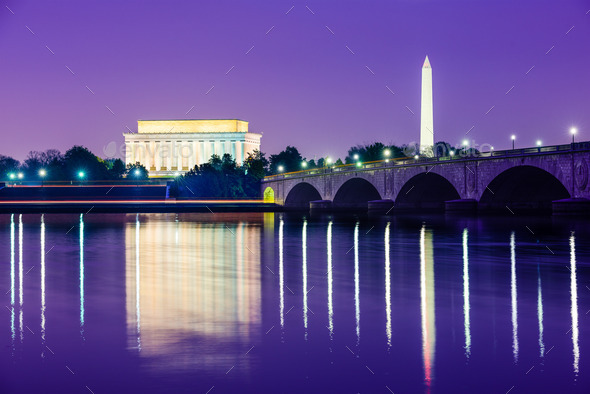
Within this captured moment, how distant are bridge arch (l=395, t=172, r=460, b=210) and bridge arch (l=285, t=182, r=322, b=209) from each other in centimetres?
2657

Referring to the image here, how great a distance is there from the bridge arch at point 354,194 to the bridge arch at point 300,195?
36.3 ft

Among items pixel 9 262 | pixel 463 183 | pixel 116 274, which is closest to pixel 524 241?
pixel 116 274

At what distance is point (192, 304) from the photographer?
15.8m

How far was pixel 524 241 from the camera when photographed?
115 ft

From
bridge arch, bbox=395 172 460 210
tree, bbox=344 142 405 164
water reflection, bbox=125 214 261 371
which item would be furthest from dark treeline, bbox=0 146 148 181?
water reflection, bbox=125 214 261 371

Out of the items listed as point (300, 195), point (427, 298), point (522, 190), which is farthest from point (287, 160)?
point (427, 298)

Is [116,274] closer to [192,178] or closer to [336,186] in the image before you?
[336,186]

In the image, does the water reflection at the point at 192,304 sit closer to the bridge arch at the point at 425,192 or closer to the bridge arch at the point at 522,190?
the bridge arch at the point at 522,190

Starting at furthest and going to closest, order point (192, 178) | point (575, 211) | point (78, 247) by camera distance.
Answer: point (192, 178), point (575, 211), point (78, 247)

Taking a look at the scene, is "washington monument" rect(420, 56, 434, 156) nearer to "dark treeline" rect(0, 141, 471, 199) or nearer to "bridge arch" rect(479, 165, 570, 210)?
"dark treeline" rect(0, 141, 471, 199)

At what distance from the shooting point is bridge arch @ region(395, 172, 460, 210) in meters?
80.6

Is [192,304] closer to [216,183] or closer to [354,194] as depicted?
[354,194]

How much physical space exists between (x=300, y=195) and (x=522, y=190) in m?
48.2

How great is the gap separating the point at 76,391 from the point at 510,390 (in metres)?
5.84
